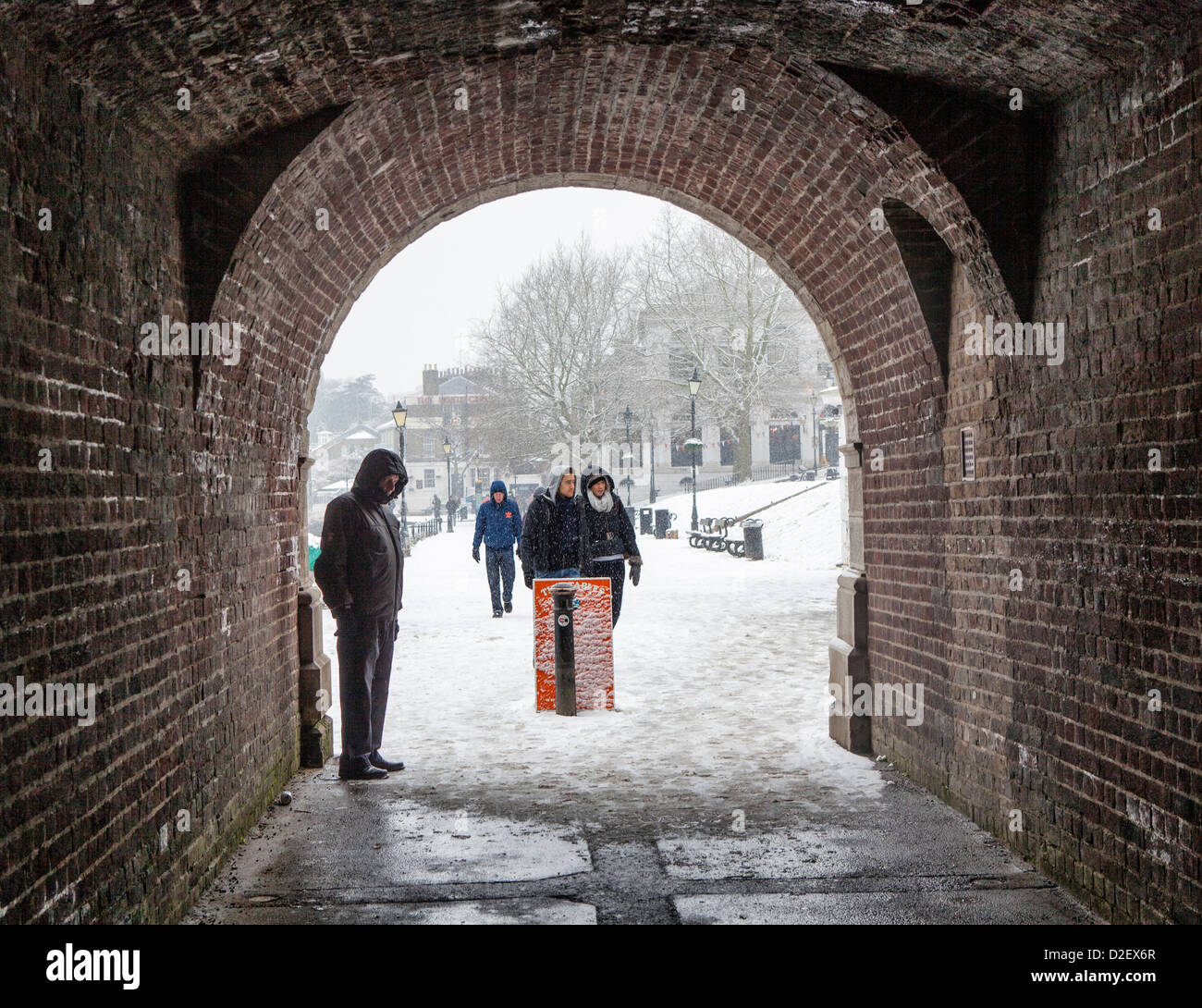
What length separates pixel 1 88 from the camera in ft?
11.5

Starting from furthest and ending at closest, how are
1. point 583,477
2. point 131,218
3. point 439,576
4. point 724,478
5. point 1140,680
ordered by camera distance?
point 724,478
point 439,576
point 583,477
point 131,218
point 1140,680

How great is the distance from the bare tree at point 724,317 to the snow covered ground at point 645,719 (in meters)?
30.5

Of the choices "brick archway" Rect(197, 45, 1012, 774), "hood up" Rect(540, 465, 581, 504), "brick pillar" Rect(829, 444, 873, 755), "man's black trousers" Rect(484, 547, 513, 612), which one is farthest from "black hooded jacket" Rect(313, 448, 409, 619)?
"man's black trousers" Rect(484, 547, 513, 612)

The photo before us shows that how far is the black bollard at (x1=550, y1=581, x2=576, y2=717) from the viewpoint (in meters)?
9.34

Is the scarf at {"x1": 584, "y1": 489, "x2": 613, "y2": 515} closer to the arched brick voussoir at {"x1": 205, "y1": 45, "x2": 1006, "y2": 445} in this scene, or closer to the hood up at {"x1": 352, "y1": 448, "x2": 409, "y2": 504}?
the arched brick voussoir at {"x1": 205, "y1": 45, "x2": 1006, "y2": 445}

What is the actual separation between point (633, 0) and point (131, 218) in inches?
86.3

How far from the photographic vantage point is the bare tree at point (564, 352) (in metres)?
51.9

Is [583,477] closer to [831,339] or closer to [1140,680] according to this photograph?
[831,339]

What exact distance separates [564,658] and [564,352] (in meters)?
43.3

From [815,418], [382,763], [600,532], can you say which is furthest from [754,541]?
[815,418]

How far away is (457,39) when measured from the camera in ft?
17.2

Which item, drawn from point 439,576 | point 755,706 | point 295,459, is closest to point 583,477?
point 755,706

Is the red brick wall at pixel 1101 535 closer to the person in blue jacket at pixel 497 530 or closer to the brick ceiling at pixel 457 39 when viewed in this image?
the brick ceiling at pixel 457 39

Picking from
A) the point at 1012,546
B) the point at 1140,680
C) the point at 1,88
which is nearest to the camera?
the point at 1,88
